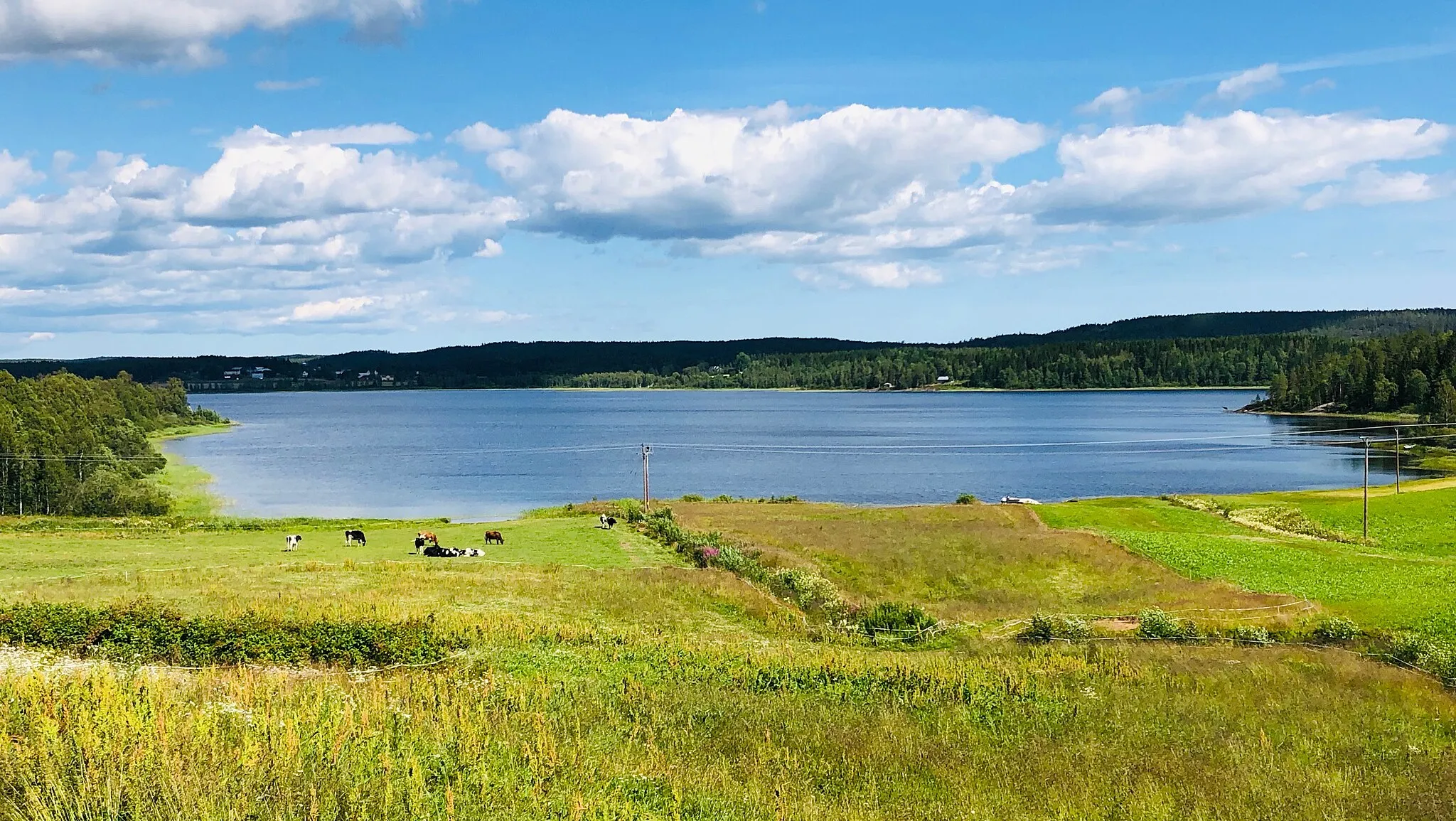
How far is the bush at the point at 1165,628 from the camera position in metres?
30.2

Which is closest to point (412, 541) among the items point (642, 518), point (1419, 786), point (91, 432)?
point (642, 518)

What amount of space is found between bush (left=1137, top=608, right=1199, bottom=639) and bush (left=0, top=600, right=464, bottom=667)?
1975 centimetres

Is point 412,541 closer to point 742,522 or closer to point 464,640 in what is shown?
point 742,522

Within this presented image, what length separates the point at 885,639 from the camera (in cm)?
2973

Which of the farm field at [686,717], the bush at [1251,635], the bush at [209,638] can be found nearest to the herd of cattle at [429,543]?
the farm field at [686,717]

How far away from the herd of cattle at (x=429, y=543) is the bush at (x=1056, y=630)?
2411 cm

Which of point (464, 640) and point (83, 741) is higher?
point (83, 741)

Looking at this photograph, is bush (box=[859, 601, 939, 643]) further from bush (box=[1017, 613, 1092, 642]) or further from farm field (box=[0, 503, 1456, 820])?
bush (box=[1017, 613, 1092, 642])

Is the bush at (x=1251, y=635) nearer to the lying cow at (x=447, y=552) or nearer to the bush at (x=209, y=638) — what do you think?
the bush at (x=209, y=638)

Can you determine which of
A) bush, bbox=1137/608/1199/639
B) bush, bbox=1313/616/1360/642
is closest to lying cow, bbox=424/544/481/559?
bush, bbox=1137/608/1199/639

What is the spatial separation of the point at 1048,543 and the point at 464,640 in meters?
30.4

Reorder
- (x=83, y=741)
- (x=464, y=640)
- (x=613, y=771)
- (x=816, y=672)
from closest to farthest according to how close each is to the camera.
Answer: (x=83, y=741), (x=613, y=771), (x=816, y=672), (x=464, y=640)

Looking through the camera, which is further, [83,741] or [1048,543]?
[1048,543]

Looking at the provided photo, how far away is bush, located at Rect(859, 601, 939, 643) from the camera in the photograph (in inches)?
1191
